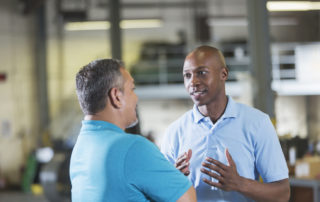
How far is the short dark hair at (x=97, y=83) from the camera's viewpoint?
1.79 meters

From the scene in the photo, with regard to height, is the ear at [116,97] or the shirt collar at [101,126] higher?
the ear at [116,97]

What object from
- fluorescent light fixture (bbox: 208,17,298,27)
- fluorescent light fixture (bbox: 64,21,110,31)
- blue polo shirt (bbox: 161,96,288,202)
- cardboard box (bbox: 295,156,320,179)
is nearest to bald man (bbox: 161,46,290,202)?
blue polo shirt (bbox: 161,96,288,202)

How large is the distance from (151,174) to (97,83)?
379 millimetres

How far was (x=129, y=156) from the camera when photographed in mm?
1685

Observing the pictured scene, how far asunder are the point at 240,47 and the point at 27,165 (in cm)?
830

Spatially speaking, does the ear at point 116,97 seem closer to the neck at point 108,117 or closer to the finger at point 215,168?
the neck at point 108,117

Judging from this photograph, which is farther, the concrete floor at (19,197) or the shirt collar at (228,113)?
the concrete floor at (19,197)

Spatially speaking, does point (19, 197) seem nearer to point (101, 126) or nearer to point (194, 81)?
point (194, 81)

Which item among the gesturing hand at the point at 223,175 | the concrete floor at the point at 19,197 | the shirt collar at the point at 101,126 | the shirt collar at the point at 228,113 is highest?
the shirt collar at the point at 101,126

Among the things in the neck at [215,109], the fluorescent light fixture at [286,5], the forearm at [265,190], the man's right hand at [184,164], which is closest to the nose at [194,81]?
the neck at [215,109]

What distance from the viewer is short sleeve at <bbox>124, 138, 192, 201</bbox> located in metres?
1.68

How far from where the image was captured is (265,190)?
229 centimetres

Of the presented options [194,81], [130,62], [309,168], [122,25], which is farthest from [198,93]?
[130,62]

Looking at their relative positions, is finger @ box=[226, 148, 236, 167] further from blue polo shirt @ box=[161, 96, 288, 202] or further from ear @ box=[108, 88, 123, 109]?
ear @ box=[108, 88, 123, 109]
